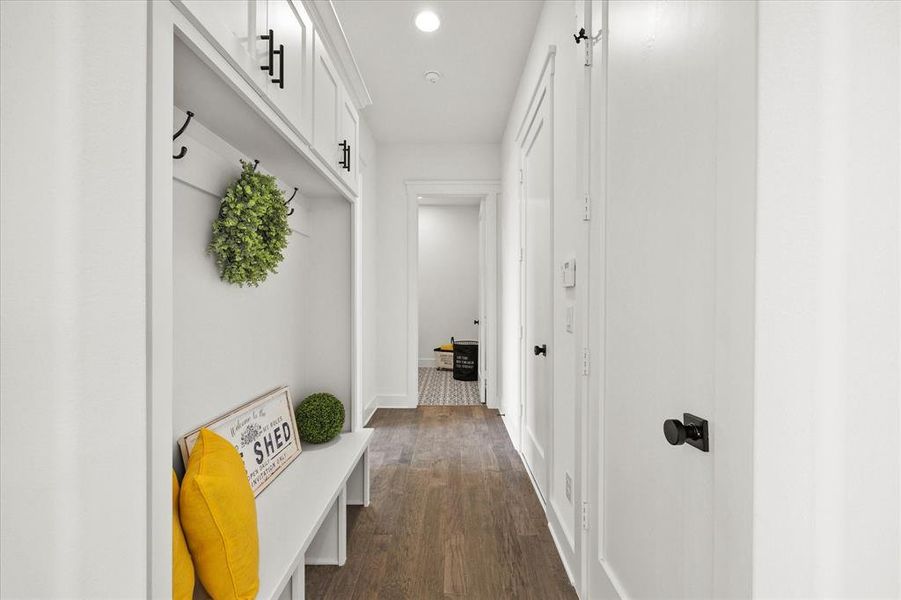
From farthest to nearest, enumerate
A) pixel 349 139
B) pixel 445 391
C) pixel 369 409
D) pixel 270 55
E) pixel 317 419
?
pixel 445 391, pixel 369 409, pixel 349 139, pixel 317 419, pixel 270 55

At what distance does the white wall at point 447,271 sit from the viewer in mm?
7551

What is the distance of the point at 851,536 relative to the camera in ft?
2.22

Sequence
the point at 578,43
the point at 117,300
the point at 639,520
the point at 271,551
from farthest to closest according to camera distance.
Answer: the point at 578,43
the point at 271,551
the point at 639,520
the point at 117,300

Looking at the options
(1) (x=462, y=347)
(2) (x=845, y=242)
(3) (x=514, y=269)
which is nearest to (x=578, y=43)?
(2) (x=845, y=242)

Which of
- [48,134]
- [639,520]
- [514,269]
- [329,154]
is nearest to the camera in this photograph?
[48,134]

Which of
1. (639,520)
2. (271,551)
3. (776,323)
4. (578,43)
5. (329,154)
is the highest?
(578,43)

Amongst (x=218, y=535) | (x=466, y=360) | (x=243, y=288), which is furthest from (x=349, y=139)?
(x=466, y=360)

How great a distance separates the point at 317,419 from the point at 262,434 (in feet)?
1.29

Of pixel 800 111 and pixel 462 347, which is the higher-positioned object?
pixel 800 111

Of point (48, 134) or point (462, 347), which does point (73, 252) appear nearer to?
point (48, 134)

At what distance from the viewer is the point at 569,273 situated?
1.89 metres

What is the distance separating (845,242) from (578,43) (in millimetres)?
1355

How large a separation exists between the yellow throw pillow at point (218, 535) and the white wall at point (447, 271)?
6.45m

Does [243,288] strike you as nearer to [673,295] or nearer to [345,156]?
[345,156]
